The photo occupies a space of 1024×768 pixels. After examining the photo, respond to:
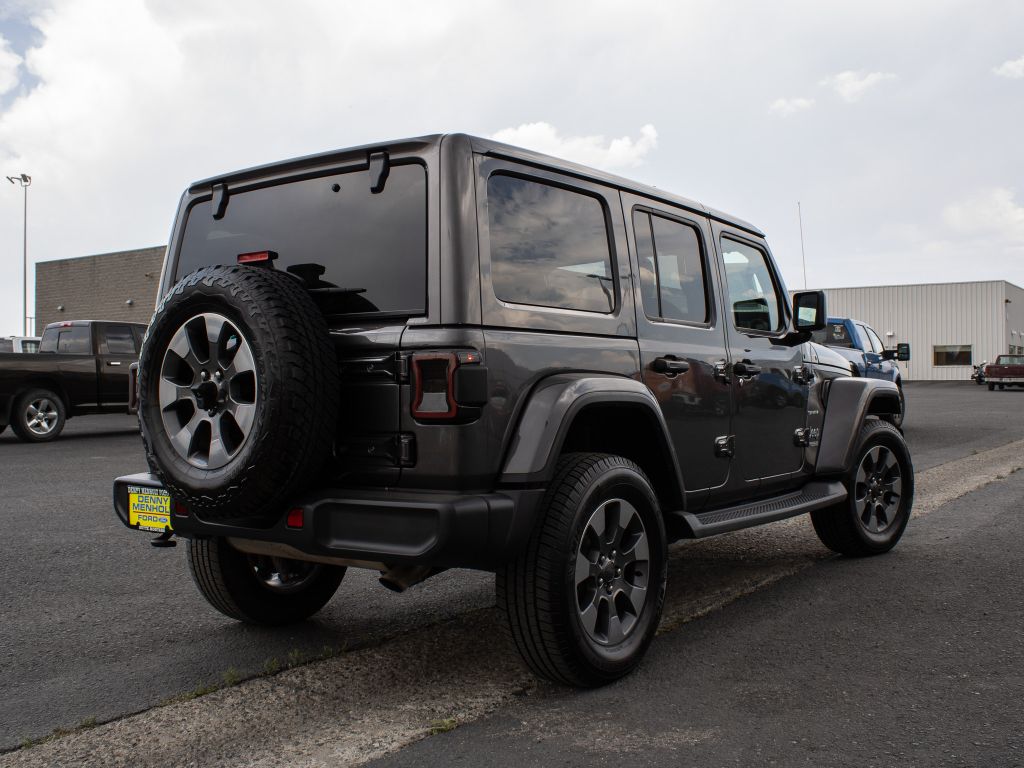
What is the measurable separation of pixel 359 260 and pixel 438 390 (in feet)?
2.17

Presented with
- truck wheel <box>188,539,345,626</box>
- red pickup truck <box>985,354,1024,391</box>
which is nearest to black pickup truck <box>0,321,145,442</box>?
truck wheel <box>188,539,345,626</box>

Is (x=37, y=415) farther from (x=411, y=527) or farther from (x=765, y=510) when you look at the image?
(x=411, y=527)

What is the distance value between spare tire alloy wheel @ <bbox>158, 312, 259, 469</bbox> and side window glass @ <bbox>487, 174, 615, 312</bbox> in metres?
0.92

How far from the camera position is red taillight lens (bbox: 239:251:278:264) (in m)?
3.59

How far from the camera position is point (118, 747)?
2949 millimetres

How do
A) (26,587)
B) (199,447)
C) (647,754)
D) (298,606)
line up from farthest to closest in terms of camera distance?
1. (26,587)
2. (298,606)
3. (199,447)
4. (647,754)

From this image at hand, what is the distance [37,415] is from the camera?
1344 cm

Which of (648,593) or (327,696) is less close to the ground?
(648,593)

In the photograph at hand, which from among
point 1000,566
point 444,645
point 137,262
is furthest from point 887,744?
point 137,262

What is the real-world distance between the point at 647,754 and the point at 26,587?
3.70 metres

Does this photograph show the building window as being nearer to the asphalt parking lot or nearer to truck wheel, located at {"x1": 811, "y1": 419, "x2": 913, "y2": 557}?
the asphalt parking lot

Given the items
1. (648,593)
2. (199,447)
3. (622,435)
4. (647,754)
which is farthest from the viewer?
(622,435)

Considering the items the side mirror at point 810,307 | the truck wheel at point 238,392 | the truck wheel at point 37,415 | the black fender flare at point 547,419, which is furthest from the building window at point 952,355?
the truck wheel at point 238,392

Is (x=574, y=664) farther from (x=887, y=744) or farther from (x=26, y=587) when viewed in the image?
(x=26, y=587)
